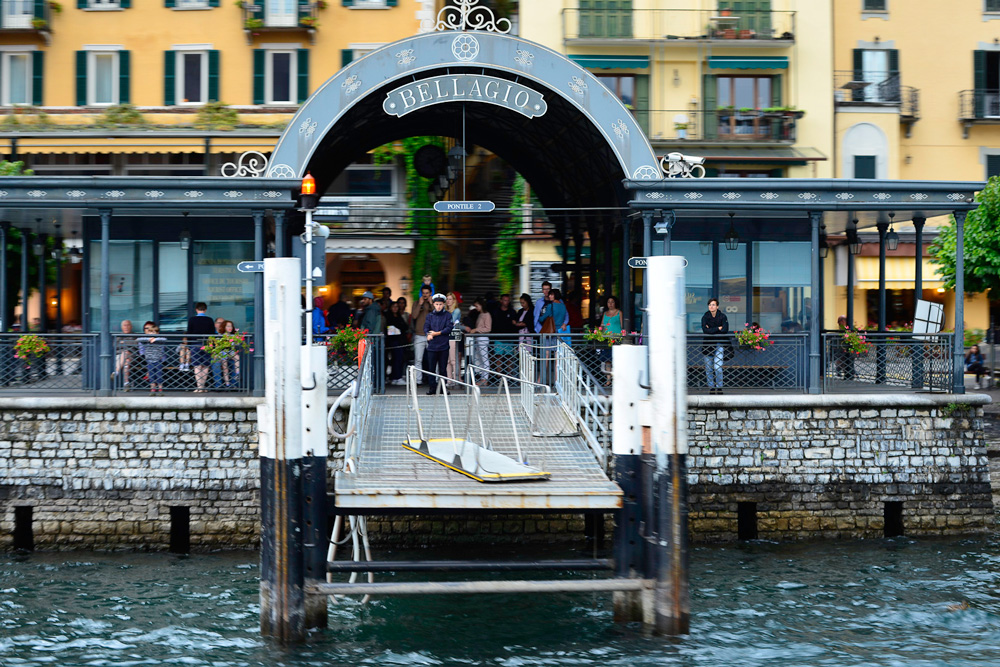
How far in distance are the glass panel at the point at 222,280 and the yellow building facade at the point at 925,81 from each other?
68.8 feet

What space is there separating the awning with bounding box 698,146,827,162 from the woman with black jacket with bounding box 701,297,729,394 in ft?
47.4

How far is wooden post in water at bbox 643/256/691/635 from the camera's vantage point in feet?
34.0

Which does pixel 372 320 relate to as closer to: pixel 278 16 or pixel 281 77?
pixel 281 77

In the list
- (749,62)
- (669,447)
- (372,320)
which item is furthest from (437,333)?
(749,62)

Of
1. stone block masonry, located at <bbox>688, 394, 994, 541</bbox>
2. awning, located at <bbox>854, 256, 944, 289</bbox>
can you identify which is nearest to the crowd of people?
stone block masonry, located at <bbox>688, 394, 994, 541</bbox>

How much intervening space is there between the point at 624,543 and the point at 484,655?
6.01ft

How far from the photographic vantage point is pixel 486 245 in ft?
110

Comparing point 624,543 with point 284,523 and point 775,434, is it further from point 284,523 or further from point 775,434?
A: point 775,434

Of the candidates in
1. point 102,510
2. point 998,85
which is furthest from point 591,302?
point 998,85

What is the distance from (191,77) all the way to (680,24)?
13489 mm

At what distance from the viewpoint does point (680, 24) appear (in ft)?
102

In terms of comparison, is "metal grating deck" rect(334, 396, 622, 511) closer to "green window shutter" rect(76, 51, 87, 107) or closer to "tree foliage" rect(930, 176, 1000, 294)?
"tree foliage" rect(930, 176, 1000, 294)

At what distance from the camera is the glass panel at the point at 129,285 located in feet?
57.5

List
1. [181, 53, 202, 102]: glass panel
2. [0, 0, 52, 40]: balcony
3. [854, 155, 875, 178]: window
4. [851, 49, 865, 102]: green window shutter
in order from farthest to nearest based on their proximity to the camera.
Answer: [851, 49, 865, 102]: green window shutter → [854, 155, 875, 178]: window → [181, 53, 202, 102]: glass panel → [0, 0, 52, 40]: balcony
